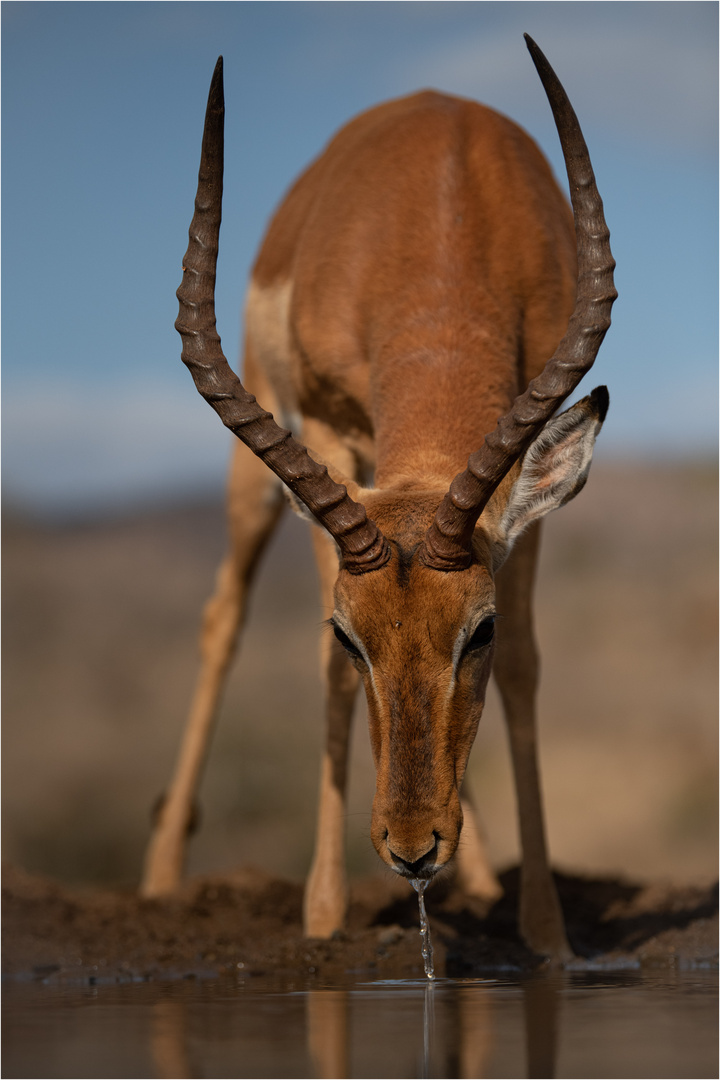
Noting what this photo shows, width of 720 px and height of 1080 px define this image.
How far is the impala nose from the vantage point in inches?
212

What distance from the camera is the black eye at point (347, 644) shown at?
5805 mm

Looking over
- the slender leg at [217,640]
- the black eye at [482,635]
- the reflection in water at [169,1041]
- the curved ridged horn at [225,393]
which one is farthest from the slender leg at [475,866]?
the curved ridged horn at [225,393]

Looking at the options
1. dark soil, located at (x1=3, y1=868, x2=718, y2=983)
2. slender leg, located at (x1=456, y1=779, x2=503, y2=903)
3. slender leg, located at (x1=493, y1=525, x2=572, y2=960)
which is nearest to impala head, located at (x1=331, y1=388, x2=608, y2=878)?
dark soil, located at (x1=3, y1=868, x2=718, y2=983)

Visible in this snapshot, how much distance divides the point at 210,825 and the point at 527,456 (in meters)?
8.28

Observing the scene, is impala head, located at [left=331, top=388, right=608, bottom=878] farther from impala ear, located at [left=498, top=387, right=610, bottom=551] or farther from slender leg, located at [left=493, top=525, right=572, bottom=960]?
slender leg, located at [left=493, top=525, right=572, bottom=960]

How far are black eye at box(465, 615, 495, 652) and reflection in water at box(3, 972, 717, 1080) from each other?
143cm

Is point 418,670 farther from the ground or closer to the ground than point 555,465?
closer to the ground

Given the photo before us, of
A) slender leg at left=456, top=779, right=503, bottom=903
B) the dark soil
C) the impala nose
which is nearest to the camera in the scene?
the impala nose

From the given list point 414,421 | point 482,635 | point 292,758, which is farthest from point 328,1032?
point 292,758

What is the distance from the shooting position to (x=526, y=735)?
813 cm

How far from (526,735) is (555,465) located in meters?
2.29

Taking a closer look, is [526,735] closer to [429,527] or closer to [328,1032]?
[429,527]

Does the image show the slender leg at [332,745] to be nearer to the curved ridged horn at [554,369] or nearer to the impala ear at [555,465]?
the impala ear at [555,465]

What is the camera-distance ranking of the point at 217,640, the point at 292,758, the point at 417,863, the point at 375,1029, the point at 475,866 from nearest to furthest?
1. the point at 375,1029
2. the point at 417,863
3. the point at 475,866
4. the point at 217,640
5. the point at 292,758
